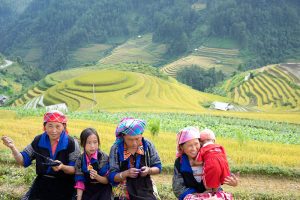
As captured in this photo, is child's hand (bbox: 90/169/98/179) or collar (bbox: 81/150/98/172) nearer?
child's hand (bbox: 90/169/98/179)

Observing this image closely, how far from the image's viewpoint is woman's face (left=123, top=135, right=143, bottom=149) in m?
4.89

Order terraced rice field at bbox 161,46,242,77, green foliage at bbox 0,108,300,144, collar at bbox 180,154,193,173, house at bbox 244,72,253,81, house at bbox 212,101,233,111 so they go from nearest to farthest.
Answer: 1. collar at bbox 180,154,193,173
2. green foliage at bbox 0,108,300,144
3. house at bbox 212,101,233,111
4. house at bbox 244,72,253,81
5. terraced rice field at bbox 161,46,242,77

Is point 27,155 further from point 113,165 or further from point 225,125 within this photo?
point 225,125

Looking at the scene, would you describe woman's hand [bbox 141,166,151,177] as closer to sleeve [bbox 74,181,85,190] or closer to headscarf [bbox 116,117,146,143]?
headscarf [bbox 116,117,146,143]

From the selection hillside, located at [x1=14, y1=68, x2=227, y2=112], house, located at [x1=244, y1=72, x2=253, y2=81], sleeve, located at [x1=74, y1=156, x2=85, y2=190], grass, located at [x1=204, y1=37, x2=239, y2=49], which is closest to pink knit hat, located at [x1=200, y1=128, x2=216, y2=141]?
sleeve, located at [x1=74, y1=156, x2=85, y2=190]

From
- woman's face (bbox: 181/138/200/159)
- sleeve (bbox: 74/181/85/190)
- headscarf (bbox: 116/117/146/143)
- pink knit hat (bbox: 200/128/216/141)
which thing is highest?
headscarf (bbox: 116/117/146/143)

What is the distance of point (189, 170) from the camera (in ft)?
15.6

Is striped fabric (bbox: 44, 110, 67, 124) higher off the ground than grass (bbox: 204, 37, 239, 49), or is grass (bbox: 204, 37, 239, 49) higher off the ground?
striped fabric (bbox: 44, 110, 67, 124)

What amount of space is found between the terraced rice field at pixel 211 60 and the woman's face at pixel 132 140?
85593mm

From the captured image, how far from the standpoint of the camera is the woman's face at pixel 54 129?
17.3 ft

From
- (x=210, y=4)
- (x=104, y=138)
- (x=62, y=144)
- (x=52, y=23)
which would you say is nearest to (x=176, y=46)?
(x=210, y=4)

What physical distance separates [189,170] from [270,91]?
2151 inches

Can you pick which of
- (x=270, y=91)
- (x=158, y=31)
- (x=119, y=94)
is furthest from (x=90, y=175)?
(x=158, y=31)

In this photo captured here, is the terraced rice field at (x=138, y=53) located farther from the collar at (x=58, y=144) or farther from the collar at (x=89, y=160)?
the collar at (x=89, y=160)
